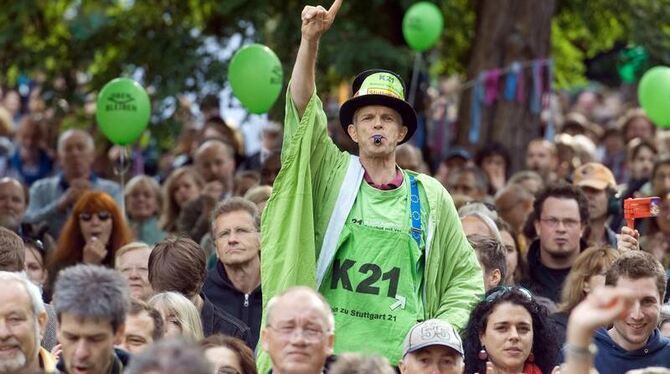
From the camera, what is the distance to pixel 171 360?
20.5ft

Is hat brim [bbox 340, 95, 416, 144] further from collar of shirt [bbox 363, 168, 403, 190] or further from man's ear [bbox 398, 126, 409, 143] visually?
collar of shirt [bbox 363, 168, 403, 190]

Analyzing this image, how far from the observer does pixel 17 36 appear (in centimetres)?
1598

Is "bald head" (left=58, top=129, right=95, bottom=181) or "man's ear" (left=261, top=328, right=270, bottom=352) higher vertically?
"bald head" (left=58, top=129, right=95, bottom=181)

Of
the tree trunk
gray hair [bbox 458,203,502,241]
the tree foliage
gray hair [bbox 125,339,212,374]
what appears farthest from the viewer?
the tree trunk

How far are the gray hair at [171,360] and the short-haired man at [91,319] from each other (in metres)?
0.92

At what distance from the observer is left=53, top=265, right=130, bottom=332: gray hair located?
7.30 metres

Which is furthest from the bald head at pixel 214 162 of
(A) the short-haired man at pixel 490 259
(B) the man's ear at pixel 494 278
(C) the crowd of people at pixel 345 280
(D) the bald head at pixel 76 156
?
(B) the man's ear at pixel 494 278

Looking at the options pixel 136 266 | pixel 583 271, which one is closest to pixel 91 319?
pixel 136 266

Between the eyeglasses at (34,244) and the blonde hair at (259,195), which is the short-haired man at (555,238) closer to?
the blonde hair at (259,195)

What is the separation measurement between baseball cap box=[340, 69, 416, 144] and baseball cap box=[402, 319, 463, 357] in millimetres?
1052

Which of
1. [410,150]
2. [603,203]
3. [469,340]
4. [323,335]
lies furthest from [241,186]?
[323,335]

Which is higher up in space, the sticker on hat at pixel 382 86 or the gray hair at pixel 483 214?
the sticker on hat at pixel 382 86

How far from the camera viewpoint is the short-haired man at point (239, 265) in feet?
33.5

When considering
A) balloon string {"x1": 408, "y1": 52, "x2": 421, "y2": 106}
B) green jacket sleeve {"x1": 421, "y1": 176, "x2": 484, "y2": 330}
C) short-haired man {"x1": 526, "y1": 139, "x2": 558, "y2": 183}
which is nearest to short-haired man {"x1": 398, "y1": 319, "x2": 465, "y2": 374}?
green jacket sleeve {"x1": 421, "y1": 176, "x2": 484, "y2": 330}
